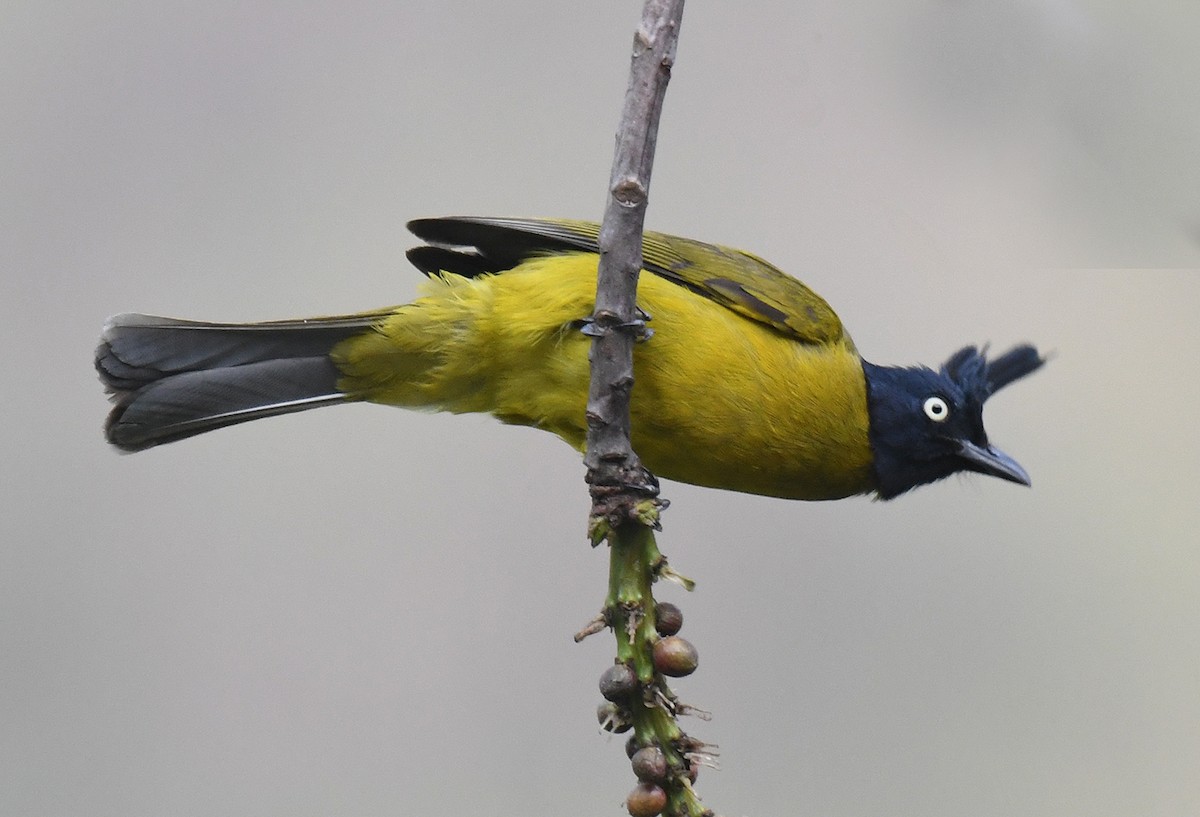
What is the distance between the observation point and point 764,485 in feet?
10.2

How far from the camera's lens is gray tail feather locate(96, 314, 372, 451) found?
3109 millimetres

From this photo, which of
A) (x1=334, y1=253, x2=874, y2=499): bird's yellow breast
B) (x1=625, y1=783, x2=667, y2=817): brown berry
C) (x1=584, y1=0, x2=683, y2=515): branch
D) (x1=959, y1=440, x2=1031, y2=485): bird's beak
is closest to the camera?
(x1=625, y1=783, x2=667, y2=817): brown berry

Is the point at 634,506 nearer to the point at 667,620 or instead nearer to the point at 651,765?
the point at 667,620

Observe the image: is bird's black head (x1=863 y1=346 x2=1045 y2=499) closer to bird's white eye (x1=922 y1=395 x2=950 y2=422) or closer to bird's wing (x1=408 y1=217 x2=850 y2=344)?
bird's white eye (x1=922 y1=395 x2=950 y2=422)

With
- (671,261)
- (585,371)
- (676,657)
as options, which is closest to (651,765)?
(676,657)

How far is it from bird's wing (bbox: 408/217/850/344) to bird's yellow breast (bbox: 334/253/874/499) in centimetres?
4

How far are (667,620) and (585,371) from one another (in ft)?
3.23

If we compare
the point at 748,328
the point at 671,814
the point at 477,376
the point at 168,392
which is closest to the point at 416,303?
the point at 477,376

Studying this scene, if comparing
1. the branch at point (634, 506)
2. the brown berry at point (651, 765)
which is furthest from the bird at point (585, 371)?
the brown berry at point (651, 765)

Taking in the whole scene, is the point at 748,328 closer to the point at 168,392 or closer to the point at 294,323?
the point at 294,323

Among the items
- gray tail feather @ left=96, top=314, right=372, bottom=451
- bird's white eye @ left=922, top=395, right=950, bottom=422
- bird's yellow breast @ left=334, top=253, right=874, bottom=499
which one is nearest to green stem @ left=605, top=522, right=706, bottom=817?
bird's yellow breast @ left=334, top=253, right=874, bottom=499

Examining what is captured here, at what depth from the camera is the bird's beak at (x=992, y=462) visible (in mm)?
3133

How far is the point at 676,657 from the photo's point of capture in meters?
2.01

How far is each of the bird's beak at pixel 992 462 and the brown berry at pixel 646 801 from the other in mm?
1598
